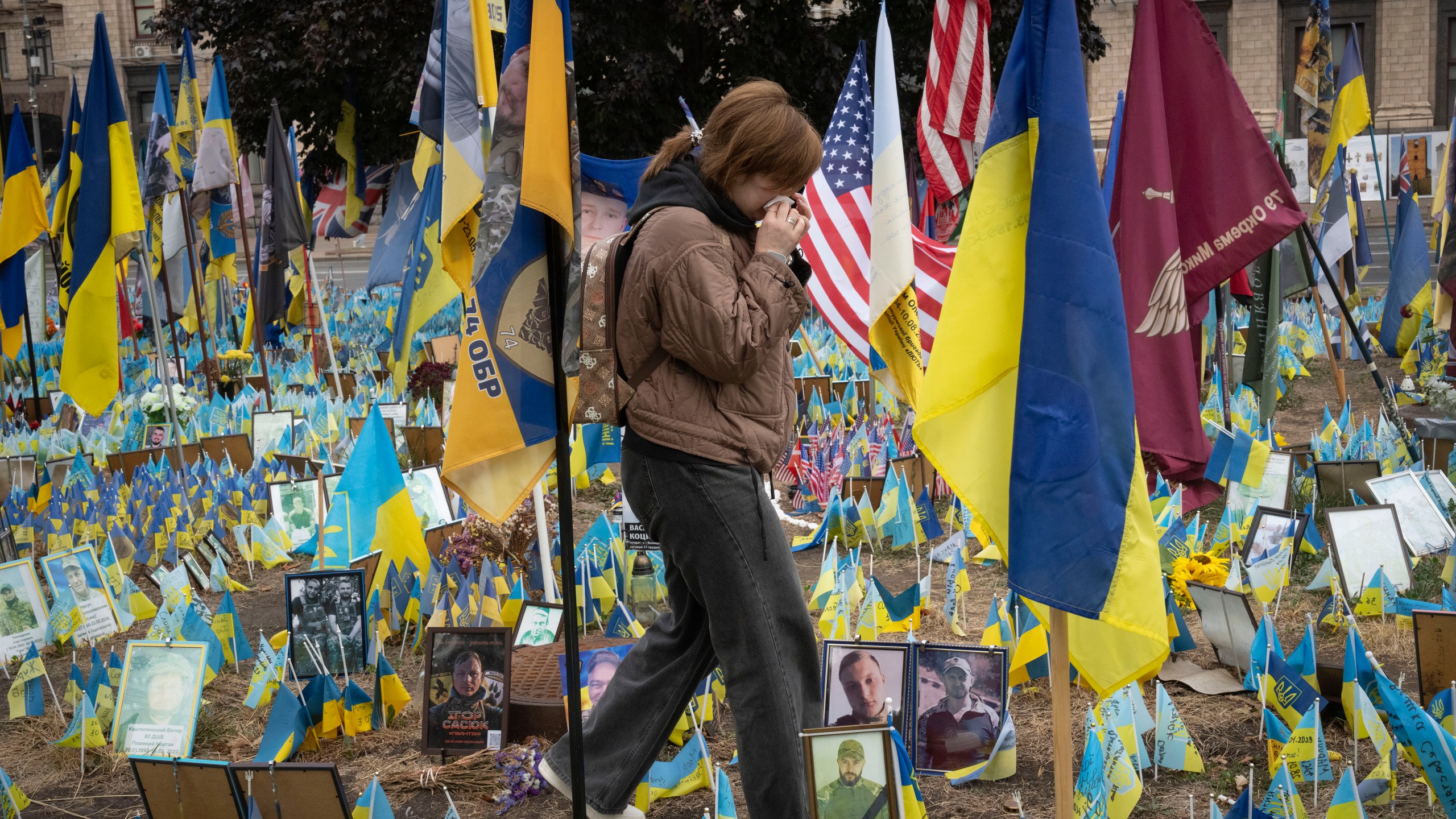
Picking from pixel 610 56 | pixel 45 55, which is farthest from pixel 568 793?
pixel 45 55

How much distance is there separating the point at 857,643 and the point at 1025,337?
1.25m

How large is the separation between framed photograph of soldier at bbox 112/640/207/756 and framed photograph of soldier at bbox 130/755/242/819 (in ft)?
1.82

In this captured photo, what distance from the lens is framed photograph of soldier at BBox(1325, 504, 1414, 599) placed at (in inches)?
187

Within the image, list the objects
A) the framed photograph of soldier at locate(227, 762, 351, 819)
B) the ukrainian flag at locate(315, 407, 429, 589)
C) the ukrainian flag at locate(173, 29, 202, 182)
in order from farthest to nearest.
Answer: the ukrainian flag at locate(173, 29, 202, 182), the ukrainian flag at locate(315, 407, 429, 589), the framed photograph of soldier at locate(227, 762, 351, 819)

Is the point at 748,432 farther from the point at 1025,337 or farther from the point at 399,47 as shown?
the point at 399,47

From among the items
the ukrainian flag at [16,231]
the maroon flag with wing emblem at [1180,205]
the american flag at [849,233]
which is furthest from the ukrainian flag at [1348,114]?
the ukrainian flag at [16,231]

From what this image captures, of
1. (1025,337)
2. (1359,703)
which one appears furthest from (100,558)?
(1359,703)

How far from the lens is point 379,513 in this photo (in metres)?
4.91

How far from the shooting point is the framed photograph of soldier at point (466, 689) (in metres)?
3.72

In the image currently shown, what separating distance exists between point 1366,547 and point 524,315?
3696mm

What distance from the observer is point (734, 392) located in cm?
275

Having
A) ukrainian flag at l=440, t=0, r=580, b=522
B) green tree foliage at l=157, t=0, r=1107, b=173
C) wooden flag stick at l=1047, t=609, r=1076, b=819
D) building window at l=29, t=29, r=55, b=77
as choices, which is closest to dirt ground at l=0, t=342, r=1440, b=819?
wooden flag stick at l=1047, t=609, r=1076, b=819

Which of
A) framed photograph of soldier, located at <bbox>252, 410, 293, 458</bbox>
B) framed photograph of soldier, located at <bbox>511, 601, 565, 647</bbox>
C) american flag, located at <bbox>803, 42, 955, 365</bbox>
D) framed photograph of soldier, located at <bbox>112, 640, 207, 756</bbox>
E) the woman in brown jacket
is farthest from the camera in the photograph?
framed photograph of soldier, located at <bbox>252, 410, 293, 458</bbox>

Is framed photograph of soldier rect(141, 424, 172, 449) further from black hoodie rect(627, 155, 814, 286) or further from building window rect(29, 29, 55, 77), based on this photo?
building window rect(29, 29, 55, 77)
